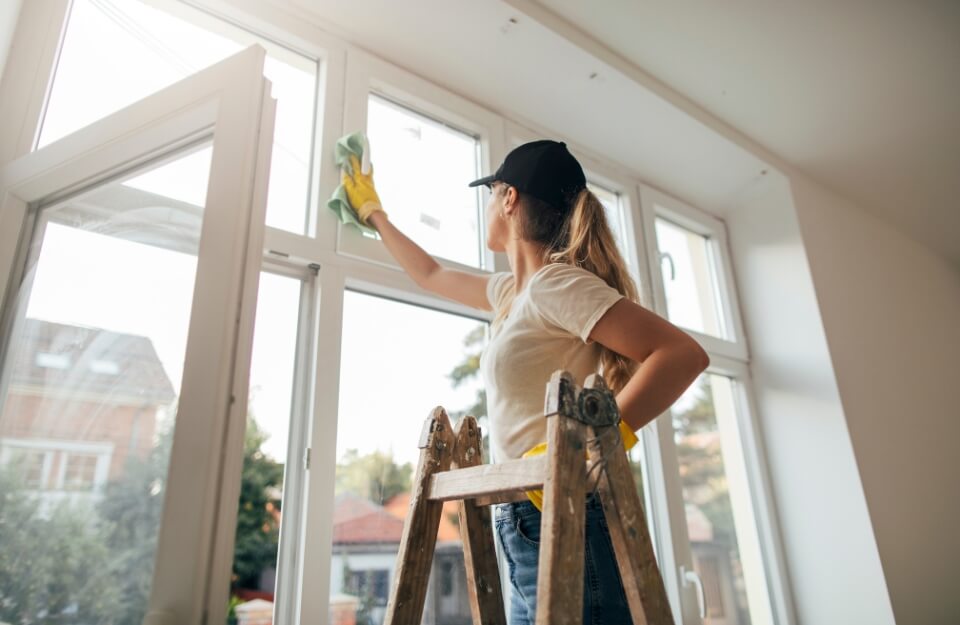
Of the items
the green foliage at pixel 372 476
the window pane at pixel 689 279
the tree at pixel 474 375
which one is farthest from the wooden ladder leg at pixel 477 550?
the window pane at pixel 689 279

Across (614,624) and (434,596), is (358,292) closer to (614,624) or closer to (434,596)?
(434,596)

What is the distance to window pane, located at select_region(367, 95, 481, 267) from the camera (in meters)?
1.87

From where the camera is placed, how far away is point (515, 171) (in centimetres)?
133

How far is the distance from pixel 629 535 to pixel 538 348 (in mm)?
382

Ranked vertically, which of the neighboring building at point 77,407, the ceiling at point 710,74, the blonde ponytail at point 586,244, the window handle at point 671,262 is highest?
the ceiling at point 710,74

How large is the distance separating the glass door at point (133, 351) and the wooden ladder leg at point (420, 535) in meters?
0.27

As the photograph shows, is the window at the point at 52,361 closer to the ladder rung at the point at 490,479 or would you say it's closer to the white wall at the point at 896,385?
the ladder rung at the point at 490,479

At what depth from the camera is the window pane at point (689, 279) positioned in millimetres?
2611

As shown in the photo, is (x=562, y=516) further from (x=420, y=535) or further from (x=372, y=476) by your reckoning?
(x=372, y=476)

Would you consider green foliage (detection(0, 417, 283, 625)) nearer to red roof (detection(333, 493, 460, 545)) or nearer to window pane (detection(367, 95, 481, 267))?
red roof (detection(333, 493, 460, 545))

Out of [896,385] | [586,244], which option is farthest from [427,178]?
[896,385]

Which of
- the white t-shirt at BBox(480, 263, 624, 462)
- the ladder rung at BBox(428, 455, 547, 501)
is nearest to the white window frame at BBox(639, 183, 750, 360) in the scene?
the white t-shirt at BBox(480, 263, 624, 462)

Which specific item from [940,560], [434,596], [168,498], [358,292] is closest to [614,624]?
[168,498]

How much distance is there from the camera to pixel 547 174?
1.30 m
